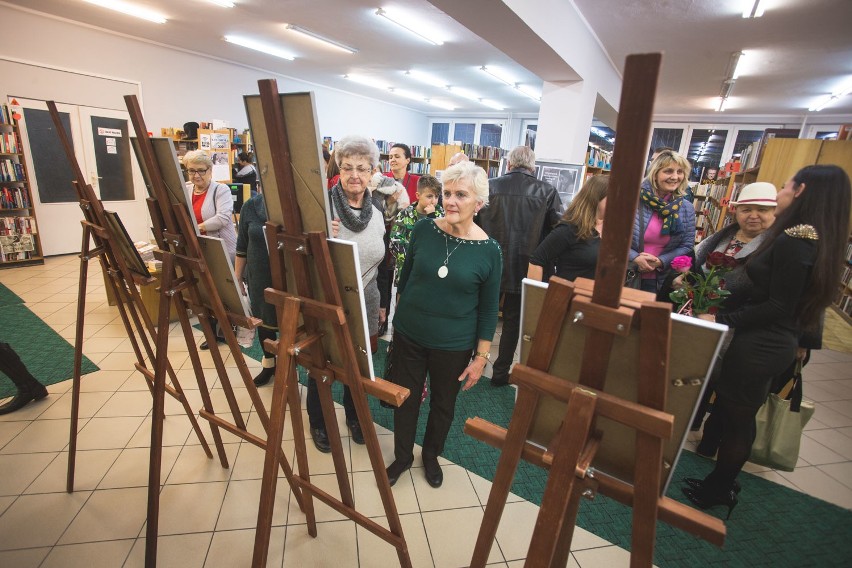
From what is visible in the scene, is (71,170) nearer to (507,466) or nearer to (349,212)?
(349,212)

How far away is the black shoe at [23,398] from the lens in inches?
90.0

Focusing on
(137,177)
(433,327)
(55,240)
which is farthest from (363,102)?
(433,327)

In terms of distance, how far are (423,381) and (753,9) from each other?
177 inches

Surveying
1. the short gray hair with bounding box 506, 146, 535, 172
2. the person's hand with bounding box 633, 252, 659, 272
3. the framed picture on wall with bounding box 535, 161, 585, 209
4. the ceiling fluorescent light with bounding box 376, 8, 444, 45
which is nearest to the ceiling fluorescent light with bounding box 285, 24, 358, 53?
the ceiling fluorescent light with bounding box 376, 8, 444, 45

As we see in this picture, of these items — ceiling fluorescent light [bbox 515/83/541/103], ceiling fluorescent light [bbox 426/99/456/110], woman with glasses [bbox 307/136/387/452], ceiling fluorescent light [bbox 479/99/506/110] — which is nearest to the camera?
woman with glasses [bbox 307/136/387/452]

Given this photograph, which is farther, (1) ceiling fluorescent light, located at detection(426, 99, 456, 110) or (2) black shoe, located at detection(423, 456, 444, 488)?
(1) ceiling fluorescent light, located at detection(426, 99, 456, 110)

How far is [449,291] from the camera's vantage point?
1588 mm

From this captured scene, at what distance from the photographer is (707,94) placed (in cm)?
677

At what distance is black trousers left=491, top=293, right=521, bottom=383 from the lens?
2.78 meters

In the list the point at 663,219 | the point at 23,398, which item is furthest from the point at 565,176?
the point at 23,398

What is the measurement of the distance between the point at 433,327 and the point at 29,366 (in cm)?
312

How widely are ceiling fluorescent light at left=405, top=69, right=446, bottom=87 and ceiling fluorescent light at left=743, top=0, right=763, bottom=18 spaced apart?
16.8ft

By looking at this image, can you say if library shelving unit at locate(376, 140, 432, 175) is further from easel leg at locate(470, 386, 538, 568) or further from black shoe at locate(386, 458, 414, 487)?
easel leg at locate(470, 386, 538, 568)

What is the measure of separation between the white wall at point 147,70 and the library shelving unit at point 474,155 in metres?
3.42
